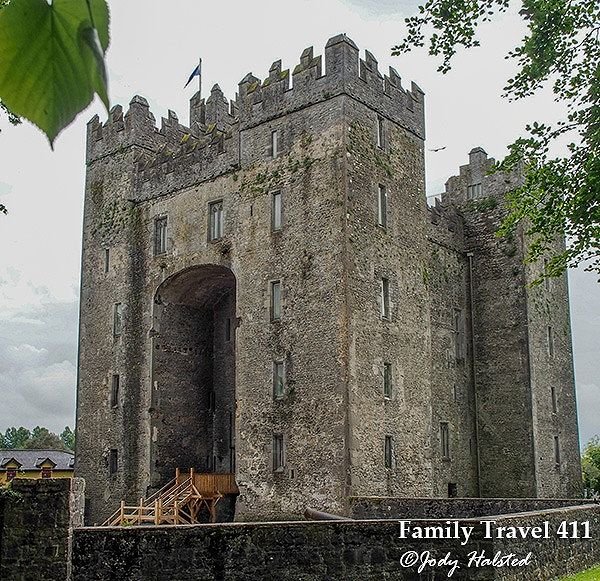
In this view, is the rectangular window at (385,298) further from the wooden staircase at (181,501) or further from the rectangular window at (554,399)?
the rectangular window at (554,399)

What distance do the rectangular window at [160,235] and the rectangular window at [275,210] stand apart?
4.75m

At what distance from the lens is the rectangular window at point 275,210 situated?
988 inches

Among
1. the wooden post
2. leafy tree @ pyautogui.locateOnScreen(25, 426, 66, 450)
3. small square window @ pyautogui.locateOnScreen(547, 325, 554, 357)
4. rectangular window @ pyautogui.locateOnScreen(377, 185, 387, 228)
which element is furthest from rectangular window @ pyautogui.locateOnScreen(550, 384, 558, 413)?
leafy tree @ pyautogui.locateOnScreen(25, 426, 66, 450)

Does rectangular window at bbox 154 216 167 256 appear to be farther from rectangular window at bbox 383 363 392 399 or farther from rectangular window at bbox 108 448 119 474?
rectangular window at bbox 383 363 392 399

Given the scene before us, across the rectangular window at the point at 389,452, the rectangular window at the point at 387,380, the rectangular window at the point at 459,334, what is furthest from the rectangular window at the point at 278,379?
the rectangular window at the point at 459,334

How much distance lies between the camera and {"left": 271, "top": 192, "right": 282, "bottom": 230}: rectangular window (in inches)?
988

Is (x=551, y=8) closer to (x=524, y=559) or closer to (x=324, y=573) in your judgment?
(x=524, y=559)

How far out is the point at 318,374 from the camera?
23.2m

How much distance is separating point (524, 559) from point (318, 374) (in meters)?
11.2

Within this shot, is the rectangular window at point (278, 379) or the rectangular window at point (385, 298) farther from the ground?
the rectangular window at point (385, 298)

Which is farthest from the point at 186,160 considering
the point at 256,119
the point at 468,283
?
the point at 468,283

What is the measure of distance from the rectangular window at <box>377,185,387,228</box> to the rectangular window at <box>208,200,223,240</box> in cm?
494

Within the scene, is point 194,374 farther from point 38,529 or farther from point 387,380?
point 38,529

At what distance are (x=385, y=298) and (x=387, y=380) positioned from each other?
2350mm
